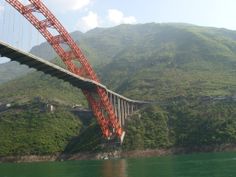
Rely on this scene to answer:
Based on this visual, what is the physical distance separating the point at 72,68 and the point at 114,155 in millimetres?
29003

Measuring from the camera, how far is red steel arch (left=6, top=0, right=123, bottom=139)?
273 ft

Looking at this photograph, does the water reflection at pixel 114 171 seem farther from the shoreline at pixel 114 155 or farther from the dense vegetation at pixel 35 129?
the dense vegetation at pixel 35 129

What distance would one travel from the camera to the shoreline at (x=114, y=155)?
11153 cm

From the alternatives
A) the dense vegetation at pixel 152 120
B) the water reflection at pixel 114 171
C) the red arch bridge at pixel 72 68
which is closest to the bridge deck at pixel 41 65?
the red arch bridge at pixel 72 68

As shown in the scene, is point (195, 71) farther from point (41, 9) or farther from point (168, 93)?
point (41, 9)

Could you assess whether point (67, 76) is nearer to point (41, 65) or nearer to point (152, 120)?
point (41, 65)

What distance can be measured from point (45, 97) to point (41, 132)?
33636mm

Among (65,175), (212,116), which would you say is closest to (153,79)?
(212,116)

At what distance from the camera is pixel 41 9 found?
83938 mm

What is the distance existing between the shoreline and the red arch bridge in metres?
5.04

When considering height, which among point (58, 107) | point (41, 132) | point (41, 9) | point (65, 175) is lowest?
point (65, 175)

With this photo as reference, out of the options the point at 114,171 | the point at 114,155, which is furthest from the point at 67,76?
the point at 114,155

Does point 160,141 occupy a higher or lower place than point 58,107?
lower

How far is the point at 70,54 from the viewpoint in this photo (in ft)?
316
